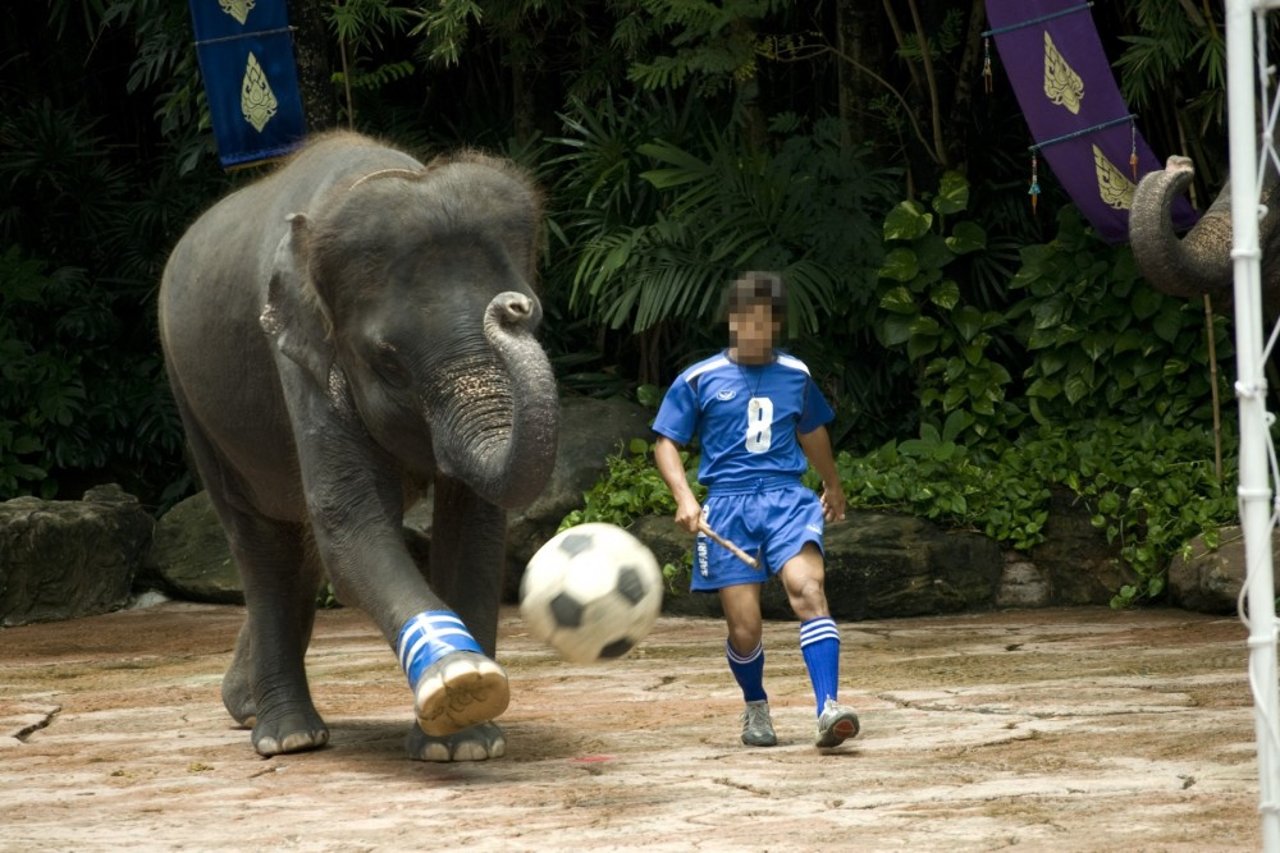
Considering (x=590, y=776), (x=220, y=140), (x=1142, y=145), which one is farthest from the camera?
(x=220, y=140)

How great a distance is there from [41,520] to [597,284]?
3.41 m

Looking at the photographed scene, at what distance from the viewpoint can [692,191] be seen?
11.4 metres

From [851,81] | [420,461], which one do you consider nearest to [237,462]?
[420,461]

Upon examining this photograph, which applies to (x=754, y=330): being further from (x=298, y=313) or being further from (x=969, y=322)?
(x=969, y=322)

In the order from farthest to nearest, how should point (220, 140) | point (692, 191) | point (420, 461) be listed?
point (692, 191) → point (220, 140) → point (420, 461)

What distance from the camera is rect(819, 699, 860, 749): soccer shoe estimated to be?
5.52 m

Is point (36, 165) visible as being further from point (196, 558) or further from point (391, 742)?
point (391, 742)

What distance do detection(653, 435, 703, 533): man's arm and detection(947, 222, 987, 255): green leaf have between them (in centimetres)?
561

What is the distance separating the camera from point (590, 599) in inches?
208

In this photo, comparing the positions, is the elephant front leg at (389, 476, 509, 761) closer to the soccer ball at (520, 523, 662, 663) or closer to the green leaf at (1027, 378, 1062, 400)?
the soccer ball at (520, 523, 662, 663)

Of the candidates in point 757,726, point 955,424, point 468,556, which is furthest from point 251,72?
point 757,726

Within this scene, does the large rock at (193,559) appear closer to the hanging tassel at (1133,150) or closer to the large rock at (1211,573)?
the large rock at (1211,573)

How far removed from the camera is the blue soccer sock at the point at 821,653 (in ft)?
18.8

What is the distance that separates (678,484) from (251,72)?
519cm
